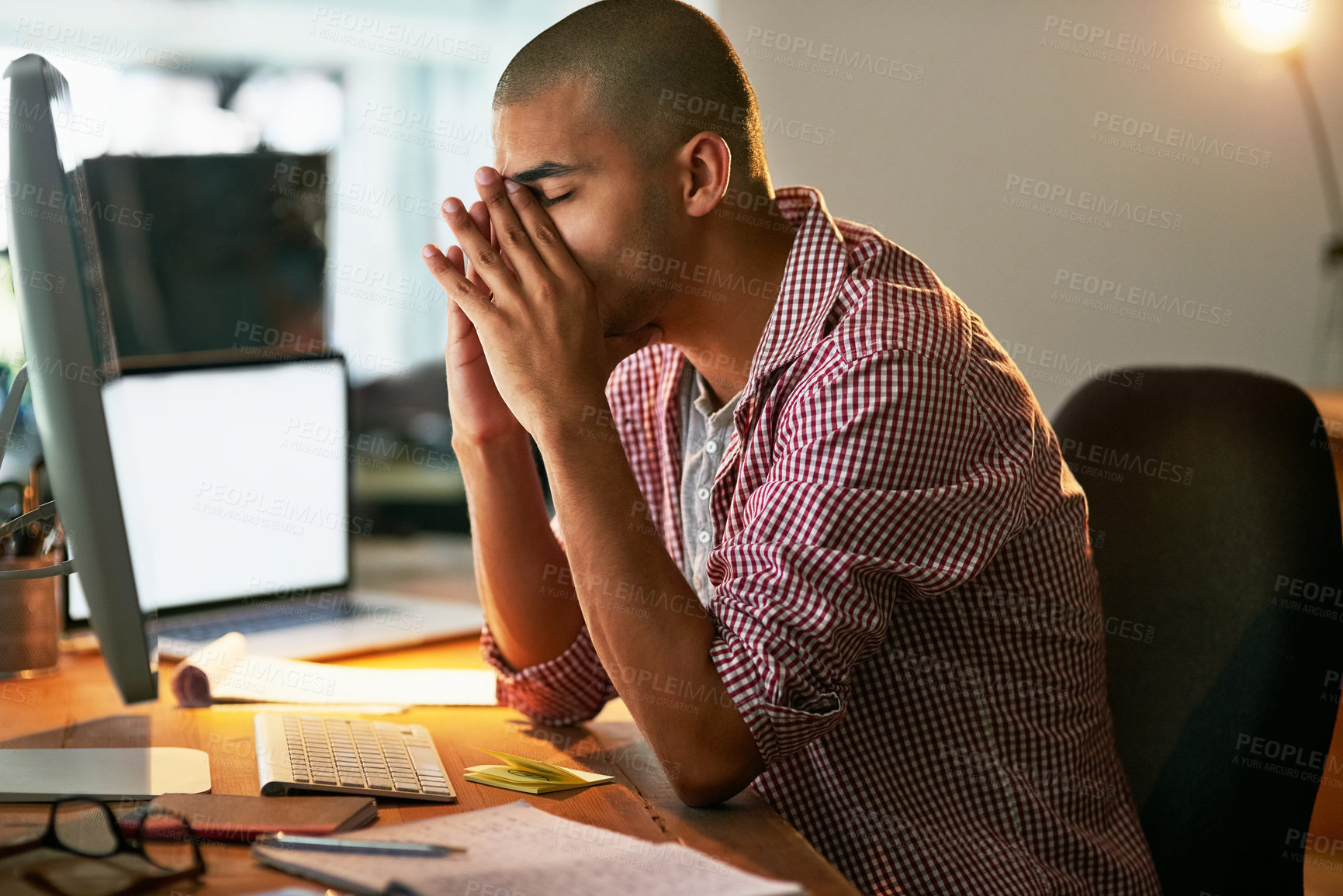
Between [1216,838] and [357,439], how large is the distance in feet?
3.82

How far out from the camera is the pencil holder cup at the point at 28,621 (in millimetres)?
1200

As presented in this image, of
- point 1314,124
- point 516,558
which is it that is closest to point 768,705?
point 516,558

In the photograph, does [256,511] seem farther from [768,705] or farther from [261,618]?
[768,705]

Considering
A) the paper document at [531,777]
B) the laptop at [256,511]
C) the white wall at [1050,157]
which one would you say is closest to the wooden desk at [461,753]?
the paper document at [531,777]

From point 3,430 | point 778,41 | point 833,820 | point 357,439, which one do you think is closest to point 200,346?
point 357,439

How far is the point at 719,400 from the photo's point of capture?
1289mm

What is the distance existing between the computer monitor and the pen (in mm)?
160

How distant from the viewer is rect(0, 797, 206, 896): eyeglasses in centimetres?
70

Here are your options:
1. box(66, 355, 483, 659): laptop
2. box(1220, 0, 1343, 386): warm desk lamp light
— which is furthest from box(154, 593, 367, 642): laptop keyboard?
box(1220, 0, 1343, 386): warm desk lamp light

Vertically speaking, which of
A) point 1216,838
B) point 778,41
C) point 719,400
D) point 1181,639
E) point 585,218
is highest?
point 778,41

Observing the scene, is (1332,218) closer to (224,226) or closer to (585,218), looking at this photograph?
(585,218)

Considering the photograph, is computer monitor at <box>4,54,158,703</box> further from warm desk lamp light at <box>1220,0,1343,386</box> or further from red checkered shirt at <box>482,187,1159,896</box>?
warm desk lamp light at <box>1220,0,1343,386</box>

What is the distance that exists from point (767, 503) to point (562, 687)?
345 millimetres

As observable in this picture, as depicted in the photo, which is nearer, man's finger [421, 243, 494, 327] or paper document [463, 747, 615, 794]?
paper document [463, 747, 615, 794]
